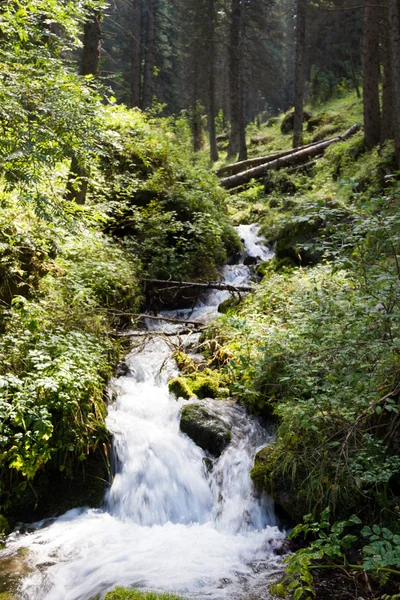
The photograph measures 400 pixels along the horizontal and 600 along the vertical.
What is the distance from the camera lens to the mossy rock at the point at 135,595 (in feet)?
12.7

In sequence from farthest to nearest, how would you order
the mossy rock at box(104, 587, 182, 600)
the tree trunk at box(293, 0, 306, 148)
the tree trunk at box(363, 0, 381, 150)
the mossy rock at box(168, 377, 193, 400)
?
the tree trunk at box(293, 0, 306, 148) → the tree trunk at box(363, 0, 381, 150) → the mossy rock at box(168, 377, 193, 400) → the mossy rock at box(104, 587, 182, 600)

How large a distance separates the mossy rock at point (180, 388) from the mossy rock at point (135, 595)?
3.05 metres

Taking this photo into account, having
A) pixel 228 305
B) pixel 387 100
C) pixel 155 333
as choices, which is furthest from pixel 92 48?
pixel 387 100

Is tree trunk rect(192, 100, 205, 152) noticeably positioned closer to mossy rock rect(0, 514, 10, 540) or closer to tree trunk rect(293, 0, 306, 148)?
tree trunk rect(293, 0, 306, 148)

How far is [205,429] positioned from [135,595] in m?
2.37

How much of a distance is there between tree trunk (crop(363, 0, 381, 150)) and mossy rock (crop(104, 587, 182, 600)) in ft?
43.8

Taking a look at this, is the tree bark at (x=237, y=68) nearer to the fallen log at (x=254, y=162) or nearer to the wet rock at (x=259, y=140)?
the wet rock at (x=259, y=140)

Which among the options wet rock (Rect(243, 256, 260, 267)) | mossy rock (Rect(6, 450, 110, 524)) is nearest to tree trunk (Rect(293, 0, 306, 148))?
wet rock (Rect(243, 256, 260, 267))

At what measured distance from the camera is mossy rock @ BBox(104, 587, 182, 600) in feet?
12.7

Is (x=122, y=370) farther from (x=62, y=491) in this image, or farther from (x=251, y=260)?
(x=251, y=260)

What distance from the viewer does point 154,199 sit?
38.9 feet

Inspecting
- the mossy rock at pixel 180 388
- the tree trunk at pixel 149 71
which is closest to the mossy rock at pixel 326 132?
the tree trunk at pixel 149 71

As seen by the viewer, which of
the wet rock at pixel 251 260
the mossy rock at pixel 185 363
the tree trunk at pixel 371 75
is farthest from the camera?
the tree trunk at pixel 371 75

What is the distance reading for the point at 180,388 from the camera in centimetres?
693
